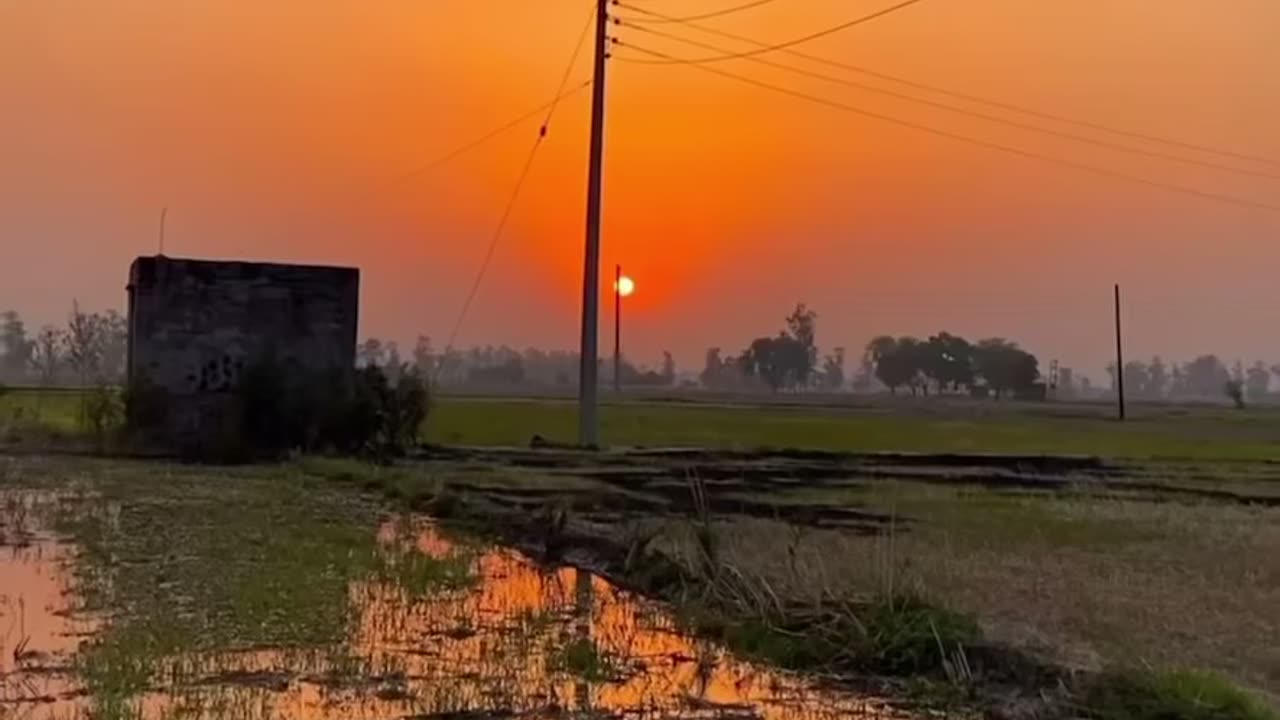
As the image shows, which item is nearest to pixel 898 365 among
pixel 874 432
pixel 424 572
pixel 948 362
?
pixel 948 362

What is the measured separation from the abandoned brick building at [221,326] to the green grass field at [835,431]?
2.81 meters

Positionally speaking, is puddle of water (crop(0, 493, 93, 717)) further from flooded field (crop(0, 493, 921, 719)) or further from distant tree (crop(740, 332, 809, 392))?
distant tree (crop(740, 332, 809, 392))

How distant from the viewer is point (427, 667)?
781 cm

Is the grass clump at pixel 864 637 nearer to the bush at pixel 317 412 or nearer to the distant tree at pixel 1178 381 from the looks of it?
the bush at pixel 317 412

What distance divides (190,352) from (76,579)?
15968 mm

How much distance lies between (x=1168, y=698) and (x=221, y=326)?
873 inches

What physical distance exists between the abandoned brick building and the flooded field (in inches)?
600

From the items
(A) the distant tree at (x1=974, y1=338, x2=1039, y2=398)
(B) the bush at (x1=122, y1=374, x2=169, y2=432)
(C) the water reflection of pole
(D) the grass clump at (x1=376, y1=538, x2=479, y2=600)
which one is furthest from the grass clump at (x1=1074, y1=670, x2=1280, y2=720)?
(A) the distant tree at (x1=974, y1=338, x2=1039, y2=398)

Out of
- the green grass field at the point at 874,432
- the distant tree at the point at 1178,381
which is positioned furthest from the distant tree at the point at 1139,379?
the green grass field at the point at 874,432

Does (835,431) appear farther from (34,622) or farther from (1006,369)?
(1006,369)

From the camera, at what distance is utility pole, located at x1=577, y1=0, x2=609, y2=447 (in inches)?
1085

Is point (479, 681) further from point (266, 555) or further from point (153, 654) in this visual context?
point (266, 555)

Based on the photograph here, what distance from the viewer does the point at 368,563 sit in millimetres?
11875

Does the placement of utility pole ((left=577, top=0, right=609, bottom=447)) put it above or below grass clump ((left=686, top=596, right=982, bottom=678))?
above
